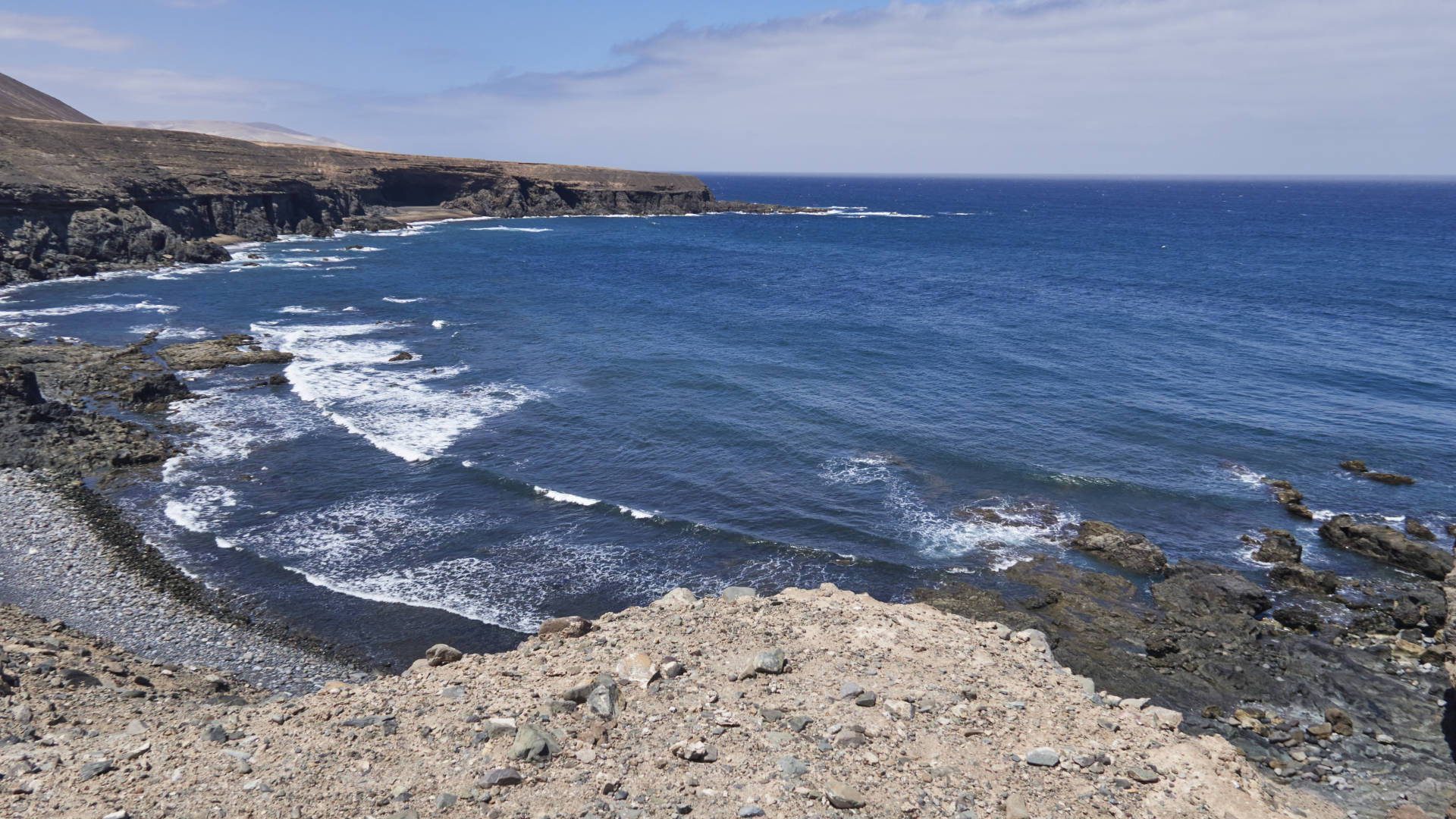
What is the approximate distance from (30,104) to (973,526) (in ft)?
698

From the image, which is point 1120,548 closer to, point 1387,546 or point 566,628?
point 1387,546

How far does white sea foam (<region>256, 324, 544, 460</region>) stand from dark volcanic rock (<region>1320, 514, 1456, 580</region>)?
3816 cm

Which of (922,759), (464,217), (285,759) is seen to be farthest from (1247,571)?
(464,217)

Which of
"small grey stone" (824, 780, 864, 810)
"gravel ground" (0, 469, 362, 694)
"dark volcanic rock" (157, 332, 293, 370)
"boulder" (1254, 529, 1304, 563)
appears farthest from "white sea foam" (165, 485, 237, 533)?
"boulder" (1254, 529, 1304, 563)

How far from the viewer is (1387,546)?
30141mm

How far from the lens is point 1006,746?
15.7 meters

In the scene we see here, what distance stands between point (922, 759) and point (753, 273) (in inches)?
3308

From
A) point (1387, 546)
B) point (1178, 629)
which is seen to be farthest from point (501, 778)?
point (1387, 546)

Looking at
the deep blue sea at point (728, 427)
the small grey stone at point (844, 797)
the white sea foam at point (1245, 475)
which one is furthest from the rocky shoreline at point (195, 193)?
the white sea foam at point (1245, 475)

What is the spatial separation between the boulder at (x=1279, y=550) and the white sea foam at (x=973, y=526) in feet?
21.1

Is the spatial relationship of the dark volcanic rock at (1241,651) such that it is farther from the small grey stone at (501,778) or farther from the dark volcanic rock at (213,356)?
the dark volcanic rock at (213,356)

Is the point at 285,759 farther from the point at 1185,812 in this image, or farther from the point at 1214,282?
the point at 1214,282

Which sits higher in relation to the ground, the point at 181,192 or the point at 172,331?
the point at 181,192

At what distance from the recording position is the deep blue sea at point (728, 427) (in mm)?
29719
